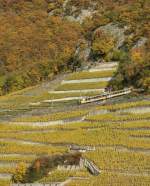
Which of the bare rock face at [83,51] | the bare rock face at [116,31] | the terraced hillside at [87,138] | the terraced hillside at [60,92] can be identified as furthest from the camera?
the bare rock face at [83,51]

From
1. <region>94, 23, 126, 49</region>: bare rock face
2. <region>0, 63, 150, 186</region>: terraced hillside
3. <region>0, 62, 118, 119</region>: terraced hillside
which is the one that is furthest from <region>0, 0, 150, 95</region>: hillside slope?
<region>0, 63, 150, 186</region>: terraced hillside

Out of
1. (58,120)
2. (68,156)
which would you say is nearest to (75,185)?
(68,156)

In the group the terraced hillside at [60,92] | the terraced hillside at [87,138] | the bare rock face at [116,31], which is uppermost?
the bare rock face at [116,31]

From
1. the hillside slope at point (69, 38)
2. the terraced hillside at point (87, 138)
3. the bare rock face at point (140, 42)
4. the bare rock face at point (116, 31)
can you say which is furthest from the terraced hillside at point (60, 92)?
the bare rock face at point (116, 31)

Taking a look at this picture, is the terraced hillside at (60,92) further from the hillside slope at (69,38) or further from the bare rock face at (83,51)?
the bare rock face at (83,51)

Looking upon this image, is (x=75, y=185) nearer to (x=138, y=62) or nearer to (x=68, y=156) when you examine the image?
(x=68, y=156)

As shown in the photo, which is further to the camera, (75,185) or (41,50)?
(41,50)

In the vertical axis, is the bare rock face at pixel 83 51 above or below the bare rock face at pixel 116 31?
below

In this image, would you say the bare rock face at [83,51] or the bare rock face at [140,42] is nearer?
the bare rock face at [140,42]

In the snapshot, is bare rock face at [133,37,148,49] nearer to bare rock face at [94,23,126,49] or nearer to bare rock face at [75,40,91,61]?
bare rock face at [94,23,126,49]

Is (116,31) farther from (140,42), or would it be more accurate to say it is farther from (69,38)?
(69,38)
